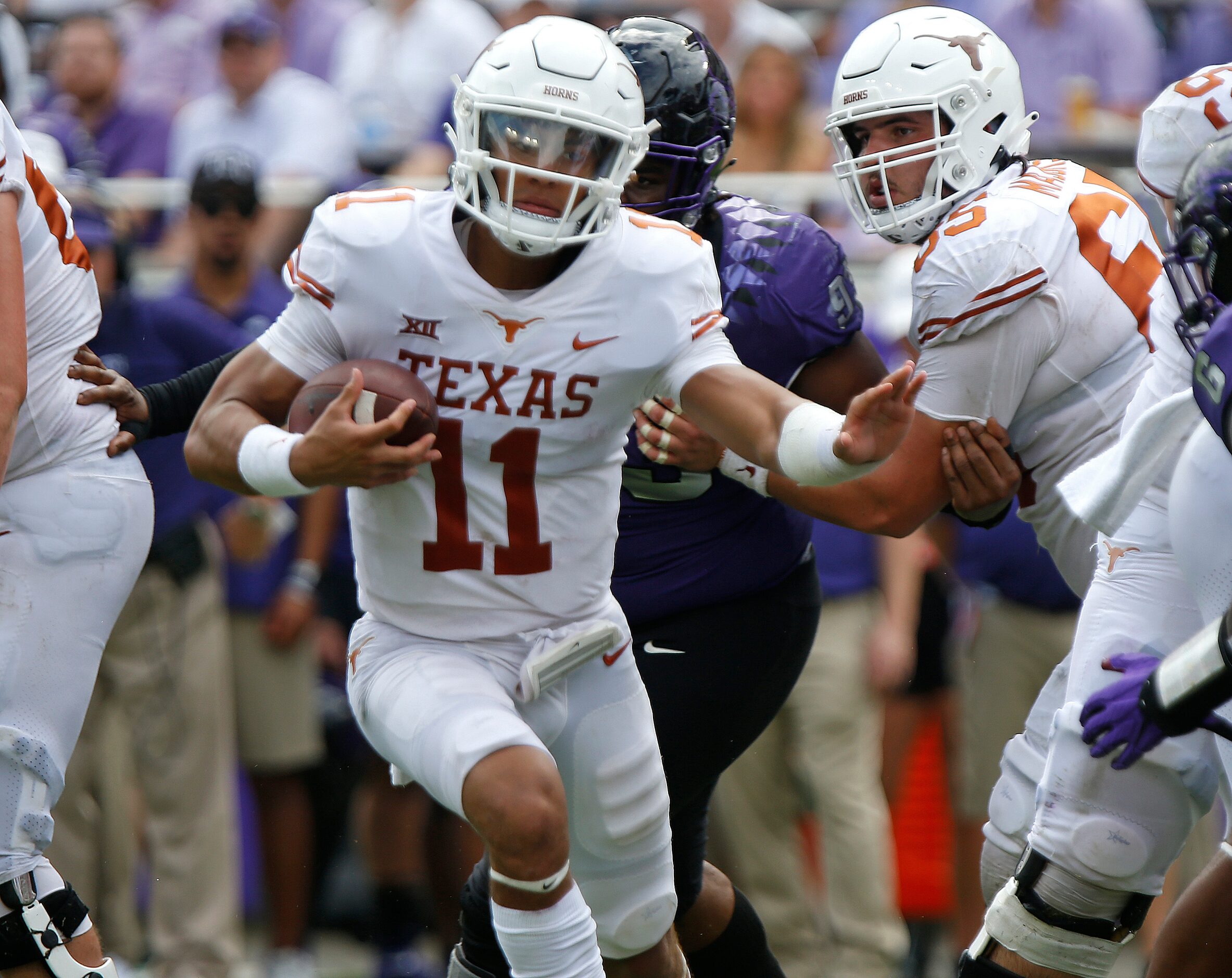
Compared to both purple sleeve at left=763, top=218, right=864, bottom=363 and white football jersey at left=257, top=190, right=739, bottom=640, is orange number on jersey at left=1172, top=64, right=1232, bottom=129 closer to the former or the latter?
purple sleeve at left=763, top=218, right=864, bottom=363

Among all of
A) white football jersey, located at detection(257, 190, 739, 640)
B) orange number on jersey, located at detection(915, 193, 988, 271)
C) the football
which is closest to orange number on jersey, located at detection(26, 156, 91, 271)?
white football jersey, located at detection(257, 190, 739, 640)

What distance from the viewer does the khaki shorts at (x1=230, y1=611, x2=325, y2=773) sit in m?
5.89

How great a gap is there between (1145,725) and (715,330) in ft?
3.59

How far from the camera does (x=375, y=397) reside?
321 centimetres

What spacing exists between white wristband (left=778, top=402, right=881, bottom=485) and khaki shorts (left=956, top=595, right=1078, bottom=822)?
266 centimetres

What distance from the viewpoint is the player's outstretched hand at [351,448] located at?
3.11 m

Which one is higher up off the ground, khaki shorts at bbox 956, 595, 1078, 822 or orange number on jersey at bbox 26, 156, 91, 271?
orange number on jersey at bbox 26, 156, 91, 271

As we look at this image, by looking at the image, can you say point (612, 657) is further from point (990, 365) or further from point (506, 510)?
point (990, 365)

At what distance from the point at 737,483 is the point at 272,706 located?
7.79 ft

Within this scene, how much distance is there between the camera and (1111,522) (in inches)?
134

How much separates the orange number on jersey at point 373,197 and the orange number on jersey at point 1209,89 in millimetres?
1721

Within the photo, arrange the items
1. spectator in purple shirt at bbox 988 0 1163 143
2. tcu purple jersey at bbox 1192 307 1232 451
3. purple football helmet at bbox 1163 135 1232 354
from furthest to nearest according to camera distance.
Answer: spectator in purple shirt at bbox 988 0 1163 143, purple football helmet at bbox 1163 135 1232 354, tcu purple jersey at bbox 1192 307 1232 451

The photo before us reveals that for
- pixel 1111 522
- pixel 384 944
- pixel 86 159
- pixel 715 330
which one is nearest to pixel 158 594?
pixel 384 944

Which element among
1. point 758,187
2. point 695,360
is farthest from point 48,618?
point 758,187
